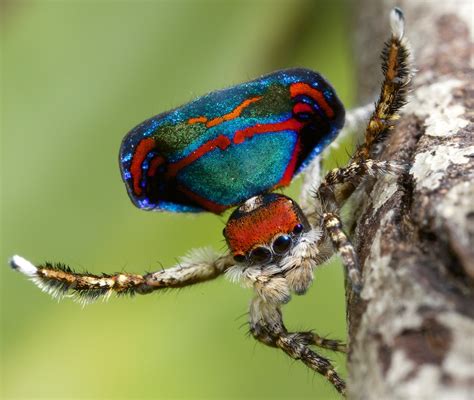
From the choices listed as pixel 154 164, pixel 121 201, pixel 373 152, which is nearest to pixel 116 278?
pixel 154 164

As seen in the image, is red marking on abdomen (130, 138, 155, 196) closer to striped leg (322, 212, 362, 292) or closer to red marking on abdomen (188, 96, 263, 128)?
red marking on abdomen (188, 96, 263, 128)

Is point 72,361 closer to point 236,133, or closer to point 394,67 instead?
point 236,133

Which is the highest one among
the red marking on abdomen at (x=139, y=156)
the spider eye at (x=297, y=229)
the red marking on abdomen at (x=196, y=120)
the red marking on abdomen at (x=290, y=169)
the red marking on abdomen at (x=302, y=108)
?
the red marking on abdomen at (x=302, y=108)

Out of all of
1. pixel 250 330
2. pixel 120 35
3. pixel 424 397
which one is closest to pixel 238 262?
pixel 250 330

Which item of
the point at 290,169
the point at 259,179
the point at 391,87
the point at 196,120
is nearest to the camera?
the point at 391,87

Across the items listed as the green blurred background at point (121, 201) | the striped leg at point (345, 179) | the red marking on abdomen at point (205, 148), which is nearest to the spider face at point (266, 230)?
the striped leg at point (345, 179)

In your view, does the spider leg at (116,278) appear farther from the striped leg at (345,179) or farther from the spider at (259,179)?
the striped leg at (345,179)

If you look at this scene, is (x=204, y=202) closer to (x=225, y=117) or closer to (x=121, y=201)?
(x=225, y=117)
